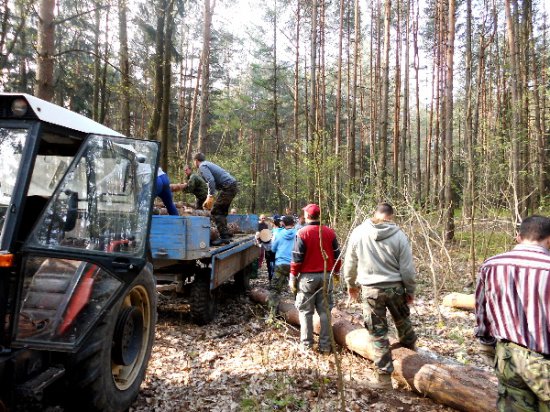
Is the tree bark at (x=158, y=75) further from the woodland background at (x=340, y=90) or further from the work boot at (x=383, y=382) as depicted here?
the work boot at (x=383, y=382)

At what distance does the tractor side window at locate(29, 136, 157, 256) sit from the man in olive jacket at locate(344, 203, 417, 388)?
2.52 meters

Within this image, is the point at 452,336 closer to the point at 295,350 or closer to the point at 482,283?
the point at 295,350

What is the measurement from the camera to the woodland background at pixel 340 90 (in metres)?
10.3

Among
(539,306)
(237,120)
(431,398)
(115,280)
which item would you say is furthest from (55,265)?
(237,120)

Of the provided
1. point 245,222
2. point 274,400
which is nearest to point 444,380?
point 274,400

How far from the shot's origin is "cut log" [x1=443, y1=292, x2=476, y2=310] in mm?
7852

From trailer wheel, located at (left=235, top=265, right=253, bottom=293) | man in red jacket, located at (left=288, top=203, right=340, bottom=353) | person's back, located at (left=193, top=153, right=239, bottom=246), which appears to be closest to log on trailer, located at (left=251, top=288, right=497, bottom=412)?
man in red jacket, located at (left=288, top=203, right=340, bottom=353)

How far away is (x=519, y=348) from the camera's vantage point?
2701 mm

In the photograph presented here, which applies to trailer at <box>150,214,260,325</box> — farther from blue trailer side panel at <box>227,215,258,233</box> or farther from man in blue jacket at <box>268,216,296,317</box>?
blue trailer side panel at <box>227,215,258,233</box>

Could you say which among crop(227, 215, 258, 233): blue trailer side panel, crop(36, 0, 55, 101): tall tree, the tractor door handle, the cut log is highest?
crop(36, 0, 55, 101): tall tree

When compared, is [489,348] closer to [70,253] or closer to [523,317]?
[523,317]

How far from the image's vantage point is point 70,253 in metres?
3.04

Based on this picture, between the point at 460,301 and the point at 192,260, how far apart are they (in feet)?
17.5

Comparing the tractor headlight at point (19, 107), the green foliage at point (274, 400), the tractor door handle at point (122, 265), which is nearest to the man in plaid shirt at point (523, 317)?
the green foliage at point (274, 400)
